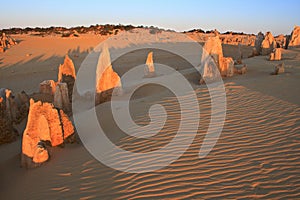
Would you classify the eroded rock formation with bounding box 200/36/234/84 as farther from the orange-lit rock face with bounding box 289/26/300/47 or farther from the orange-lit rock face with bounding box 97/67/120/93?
the orange-lit rock face with bounding box 289/26/300/47

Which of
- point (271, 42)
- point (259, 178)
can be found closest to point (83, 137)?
point (259, 178)

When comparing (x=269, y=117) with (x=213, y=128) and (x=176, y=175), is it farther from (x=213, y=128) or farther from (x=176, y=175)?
(x=176, y=175)

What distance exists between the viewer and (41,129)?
5.33m

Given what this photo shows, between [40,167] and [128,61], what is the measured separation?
16.2 m

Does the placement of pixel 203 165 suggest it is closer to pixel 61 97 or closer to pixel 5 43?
pixel 61 97

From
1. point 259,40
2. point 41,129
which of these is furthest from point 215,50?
point 259,40

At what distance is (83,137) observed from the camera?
20.6 ft

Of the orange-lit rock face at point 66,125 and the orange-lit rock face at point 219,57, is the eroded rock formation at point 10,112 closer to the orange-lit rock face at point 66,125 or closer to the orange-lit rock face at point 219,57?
the orange-lit rock face at point 66,125

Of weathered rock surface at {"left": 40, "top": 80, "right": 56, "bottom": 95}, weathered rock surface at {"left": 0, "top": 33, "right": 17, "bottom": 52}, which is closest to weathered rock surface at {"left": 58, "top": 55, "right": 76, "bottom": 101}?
weathered rock surface at {"left": 40, "top": 80, "right": 56, "bottom": 95}

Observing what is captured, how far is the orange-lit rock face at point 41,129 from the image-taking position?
4.98 metres

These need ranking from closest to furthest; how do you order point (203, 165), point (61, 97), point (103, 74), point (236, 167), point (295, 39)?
1. point (236, 167)
2. point (203, 165)
3. point (61, 97)
4. point (103, 74)
5. point (295, 39)

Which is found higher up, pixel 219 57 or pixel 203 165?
pixel 219 57

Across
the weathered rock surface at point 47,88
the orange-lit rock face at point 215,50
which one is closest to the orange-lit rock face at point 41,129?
the weathered rock surface at point 47,88

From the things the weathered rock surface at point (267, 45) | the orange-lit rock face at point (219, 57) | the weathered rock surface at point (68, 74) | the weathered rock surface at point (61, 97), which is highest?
the weathered rock surface at point (267, 45)
